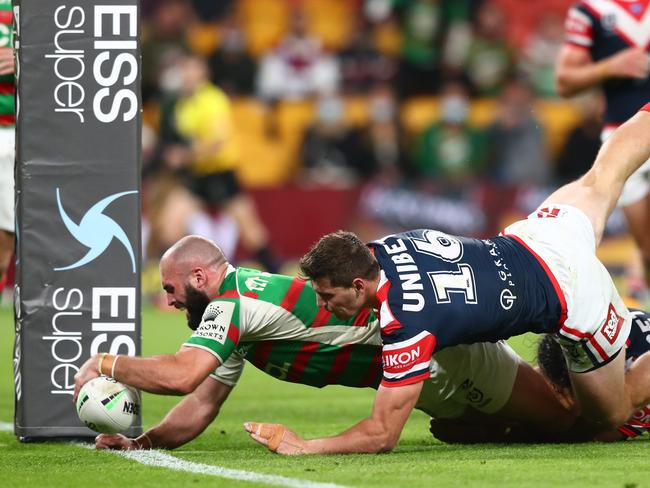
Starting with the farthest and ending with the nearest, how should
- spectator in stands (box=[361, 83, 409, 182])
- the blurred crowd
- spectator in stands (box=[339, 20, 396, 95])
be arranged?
spectator in stands (box=[339, 20, 396, 95]) < spectator in stands (box=[361, 83, 409, 182]) < the blurred crowd

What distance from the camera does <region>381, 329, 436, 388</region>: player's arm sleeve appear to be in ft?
17.5

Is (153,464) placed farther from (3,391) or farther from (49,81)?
(3,391)

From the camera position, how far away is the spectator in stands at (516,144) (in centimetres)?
1898

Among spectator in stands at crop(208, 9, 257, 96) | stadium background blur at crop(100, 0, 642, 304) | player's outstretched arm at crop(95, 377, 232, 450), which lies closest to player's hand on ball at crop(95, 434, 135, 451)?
player's outstretched arm at crop(95, 377, 232, 450)

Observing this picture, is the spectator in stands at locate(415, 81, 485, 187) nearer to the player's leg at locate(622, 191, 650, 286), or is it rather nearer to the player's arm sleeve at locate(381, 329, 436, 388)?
the player's leg at locate(622, 191, 650, 286)

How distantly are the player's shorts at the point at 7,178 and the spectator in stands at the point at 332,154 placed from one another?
423 inches

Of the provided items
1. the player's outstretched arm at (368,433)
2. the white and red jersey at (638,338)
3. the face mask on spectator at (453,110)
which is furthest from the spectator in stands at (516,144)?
the player's outstretched arm at (368,433)

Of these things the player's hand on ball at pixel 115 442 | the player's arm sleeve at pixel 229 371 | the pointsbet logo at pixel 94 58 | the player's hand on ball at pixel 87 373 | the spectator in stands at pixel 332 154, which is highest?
the pointsbet logo at pixel 94 58

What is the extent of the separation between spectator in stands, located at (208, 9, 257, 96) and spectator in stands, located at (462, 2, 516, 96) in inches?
133

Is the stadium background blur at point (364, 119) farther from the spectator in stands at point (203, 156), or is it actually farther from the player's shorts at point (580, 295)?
the player's shorts at point (580, 295)

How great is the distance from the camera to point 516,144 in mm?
19031

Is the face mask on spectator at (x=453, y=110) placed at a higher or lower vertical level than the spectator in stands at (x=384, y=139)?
higher

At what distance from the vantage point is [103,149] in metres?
6.21

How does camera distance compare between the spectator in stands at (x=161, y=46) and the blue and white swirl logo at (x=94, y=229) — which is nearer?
the blue and white swirl logo at (x=94, y=229)
